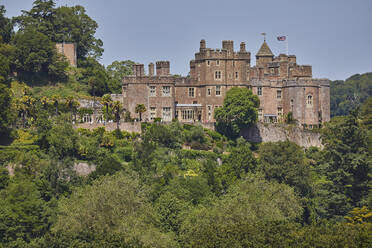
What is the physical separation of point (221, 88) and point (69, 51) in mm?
23641

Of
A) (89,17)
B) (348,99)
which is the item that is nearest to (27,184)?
(89,17)

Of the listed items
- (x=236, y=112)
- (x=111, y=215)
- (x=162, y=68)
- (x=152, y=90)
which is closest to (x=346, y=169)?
(x=236, y=112)

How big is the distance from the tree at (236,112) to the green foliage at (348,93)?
91.2 meters

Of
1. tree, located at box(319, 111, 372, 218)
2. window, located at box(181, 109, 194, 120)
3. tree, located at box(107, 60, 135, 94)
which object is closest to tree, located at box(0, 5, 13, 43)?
tree, located at box(107, 60, 135, 94)

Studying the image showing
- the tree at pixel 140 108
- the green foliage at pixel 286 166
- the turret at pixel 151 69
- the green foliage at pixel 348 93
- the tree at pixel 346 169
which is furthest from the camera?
the green foliage at pixel 348 93

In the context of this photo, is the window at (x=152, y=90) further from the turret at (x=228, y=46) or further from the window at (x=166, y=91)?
the turret at (x=228, y=46)

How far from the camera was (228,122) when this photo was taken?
281ft

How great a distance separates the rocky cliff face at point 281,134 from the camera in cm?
8694

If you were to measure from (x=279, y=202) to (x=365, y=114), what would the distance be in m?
40.3

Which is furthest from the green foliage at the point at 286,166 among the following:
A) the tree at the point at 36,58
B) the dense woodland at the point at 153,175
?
the tree at the point at 36,58

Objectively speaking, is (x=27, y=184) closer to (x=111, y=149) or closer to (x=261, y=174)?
(x=111, y=149)

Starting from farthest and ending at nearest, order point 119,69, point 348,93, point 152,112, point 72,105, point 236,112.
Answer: point 348,93
point 119,69
point 152,112
point 236,112
point 72,105

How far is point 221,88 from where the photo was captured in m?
88.4

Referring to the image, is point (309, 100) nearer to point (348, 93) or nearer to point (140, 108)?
point (140, 108)
